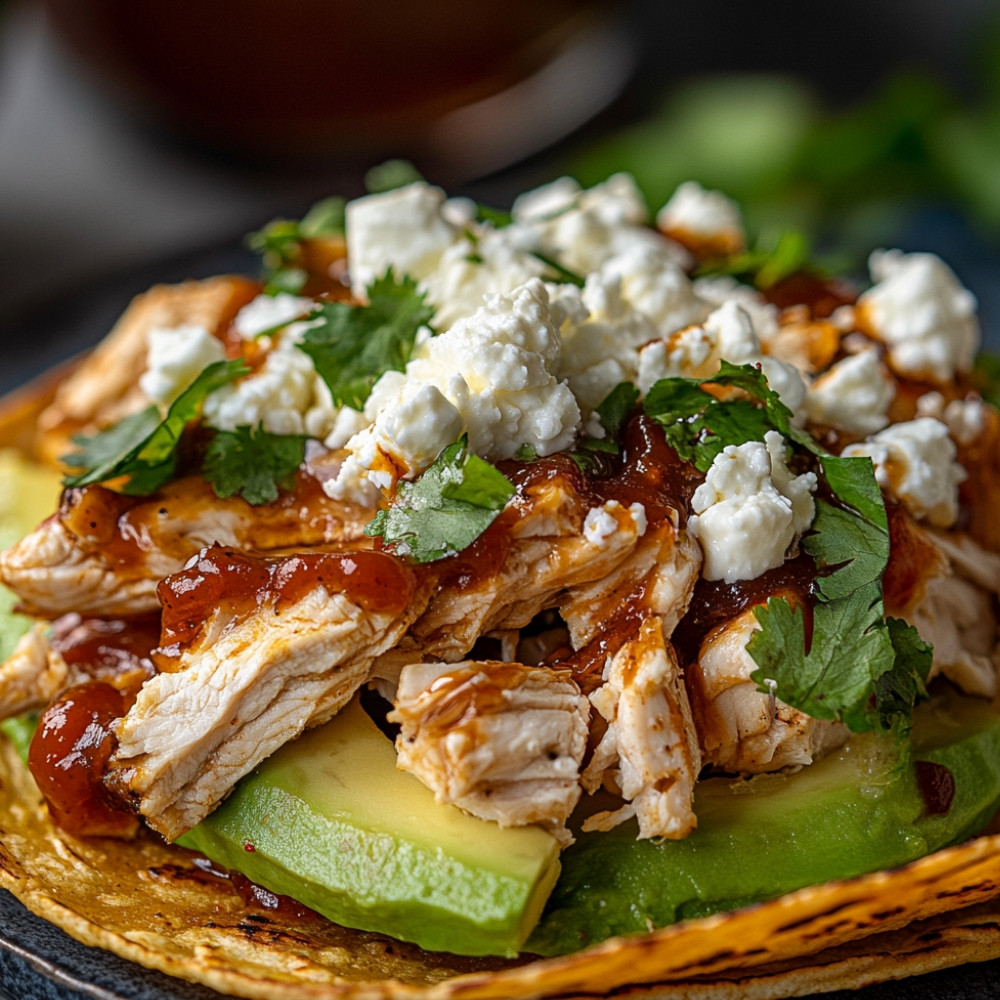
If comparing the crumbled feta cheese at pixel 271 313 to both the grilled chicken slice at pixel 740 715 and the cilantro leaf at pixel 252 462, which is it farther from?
the grilled chicken slice at pixel 740 715

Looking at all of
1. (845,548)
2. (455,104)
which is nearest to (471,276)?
(845,548)

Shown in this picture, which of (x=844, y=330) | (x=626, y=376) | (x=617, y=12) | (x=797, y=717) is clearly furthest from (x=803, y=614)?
(x=617, y=12)

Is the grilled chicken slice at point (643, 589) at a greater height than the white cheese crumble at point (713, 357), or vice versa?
the white cheese crumble at point (713, 357)

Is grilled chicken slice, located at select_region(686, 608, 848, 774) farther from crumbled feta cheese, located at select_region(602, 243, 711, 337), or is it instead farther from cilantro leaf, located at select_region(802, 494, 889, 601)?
crumbled feta cheese, located at select_region(602, 243, 711, 337)

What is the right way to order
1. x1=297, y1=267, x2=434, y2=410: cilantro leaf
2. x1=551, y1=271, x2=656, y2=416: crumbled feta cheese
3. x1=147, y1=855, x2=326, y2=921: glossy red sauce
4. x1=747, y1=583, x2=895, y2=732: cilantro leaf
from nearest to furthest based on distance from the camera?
x1=747, y1=583, x2=895, y2=732: cilantro leaf, x1=147, y1=855, x2=326, y2=921: glossy red sauce, x1=551, y1=271, x2=656, y2=416: crumbled feta cheese, x1=297, y1=267, x2=434, y2=410: cilantro leaf

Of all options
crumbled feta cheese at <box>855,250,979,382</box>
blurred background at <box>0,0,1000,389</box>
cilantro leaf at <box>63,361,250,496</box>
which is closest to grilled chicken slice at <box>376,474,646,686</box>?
cilantro leaf at <box>63,361,250,496</box>

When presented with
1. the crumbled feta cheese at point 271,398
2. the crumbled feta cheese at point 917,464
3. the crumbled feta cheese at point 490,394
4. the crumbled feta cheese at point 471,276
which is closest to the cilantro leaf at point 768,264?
the crumbled feta cheese at point 471,276
